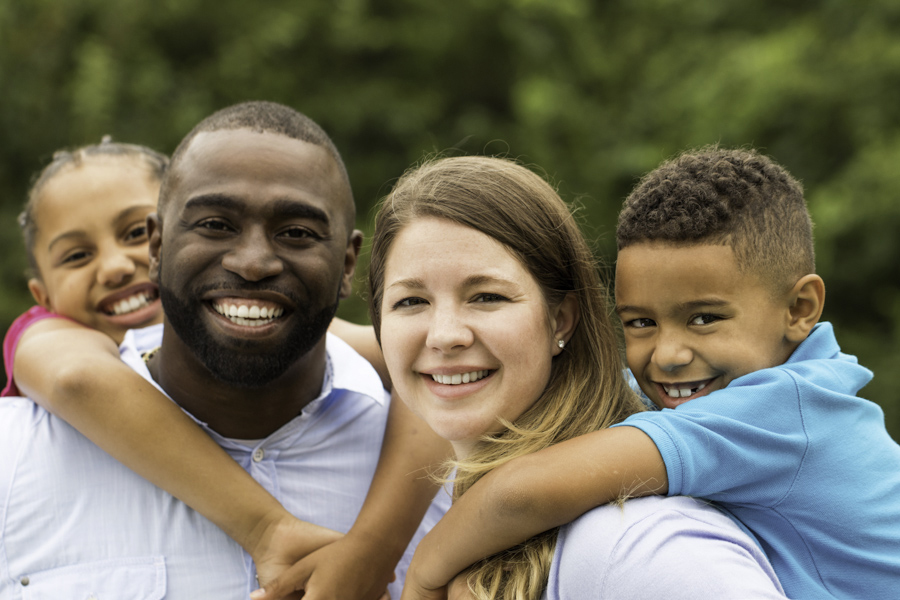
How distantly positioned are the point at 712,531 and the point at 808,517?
1.10 ft

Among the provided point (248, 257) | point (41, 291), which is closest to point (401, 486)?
point (248, 257)

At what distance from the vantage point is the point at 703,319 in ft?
7.49

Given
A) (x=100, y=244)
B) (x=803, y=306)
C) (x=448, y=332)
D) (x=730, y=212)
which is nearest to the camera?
(x=448, y=332)

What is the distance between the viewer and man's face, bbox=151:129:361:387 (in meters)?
2.62

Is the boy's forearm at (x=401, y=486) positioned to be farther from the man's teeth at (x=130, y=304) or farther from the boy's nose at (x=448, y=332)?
the man's teeth at (x=130, y=304)

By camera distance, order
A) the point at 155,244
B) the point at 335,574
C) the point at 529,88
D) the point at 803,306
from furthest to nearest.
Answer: the point at 529,88 < the point at 155,244 < the point at 335,574 < the point at 803,306

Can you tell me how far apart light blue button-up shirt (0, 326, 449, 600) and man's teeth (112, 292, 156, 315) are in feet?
2.53

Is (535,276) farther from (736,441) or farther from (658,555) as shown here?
(658,555)

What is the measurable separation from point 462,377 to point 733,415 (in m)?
0.66

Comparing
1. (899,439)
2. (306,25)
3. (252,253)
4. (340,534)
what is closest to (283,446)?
(340,534)

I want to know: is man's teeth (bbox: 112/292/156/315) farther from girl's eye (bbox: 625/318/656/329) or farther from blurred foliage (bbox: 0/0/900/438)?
blurred foliage (bbox: 0/0/900/438)

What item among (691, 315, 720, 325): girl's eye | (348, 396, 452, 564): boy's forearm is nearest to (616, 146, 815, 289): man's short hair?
(691, 315, 720, 325): girl's eye

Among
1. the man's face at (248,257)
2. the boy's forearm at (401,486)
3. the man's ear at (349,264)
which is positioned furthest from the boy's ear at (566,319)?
the man's ear at (349,264)

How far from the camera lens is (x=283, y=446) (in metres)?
2.80
